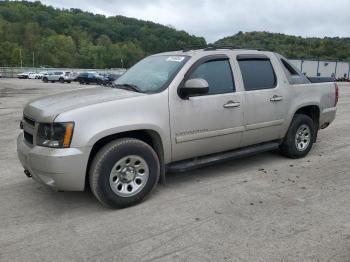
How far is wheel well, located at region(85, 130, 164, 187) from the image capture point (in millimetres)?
4395

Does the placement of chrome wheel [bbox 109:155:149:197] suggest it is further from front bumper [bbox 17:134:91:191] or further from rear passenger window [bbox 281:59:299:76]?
rear passenger window [bbox 281:59:299:76]

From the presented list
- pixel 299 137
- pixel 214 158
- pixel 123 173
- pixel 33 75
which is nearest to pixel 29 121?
pixel 123 173

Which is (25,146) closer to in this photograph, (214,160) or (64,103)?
(64,103)

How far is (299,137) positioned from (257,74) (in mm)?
1472

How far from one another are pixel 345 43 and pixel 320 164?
10560 centimetres

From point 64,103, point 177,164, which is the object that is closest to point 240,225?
point 177,164

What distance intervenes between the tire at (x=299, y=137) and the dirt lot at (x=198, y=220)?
0.50 m

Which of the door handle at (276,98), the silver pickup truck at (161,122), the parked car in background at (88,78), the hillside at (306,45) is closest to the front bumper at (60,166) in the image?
the silver pickup truck at (161,122)

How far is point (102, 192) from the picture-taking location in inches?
167

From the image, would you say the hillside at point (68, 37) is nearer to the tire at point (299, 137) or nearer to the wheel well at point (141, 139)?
the tire at point (299, 137)

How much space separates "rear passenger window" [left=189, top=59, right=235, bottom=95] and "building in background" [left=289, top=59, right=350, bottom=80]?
74.5 metres

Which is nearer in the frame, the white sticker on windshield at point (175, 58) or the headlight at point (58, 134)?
the headlight at point (58, 134)

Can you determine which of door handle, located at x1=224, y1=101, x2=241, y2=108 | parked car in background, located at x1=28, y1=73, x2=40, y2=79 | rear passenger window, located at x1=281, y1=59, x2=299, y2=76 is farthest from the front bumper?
parked car in background, located at x1=28, y1=73, x2=40, y2=79

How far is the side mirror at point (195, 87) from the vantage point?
15.3 feet
